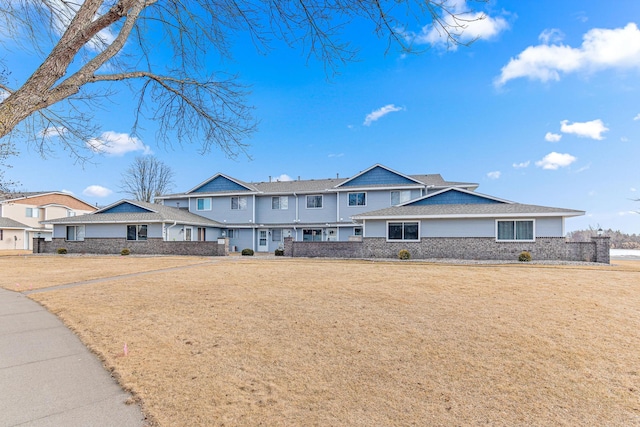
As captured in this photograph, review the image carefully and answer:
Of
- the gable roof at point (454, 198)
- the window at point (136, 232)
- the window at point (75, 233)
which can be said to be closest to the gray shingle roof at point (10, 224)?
the window at point (75, 233)

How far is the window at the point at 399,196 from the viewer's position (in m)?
28.0

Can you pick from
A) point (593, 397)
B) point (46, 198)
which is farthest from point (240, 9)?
point (46, 198)

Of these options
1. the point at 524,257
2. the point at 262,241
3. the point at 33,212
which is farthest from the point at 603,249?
the point at 33,212

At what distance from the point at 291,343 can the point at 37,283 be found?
1198 centimetres

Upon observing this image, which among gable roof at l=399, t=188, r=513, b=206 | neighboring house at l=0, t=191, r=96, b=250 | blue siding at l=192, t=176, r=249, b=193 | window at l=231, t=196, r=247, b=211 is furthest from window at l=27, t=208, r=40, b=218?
gable roof at l=399, t=188, r=513, b=206

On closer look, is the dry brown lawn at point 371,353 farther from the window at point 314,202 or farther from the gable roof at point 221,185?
the gable roof at point 221,185

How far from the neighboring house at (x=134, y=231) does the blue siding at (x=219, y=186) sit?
305cm

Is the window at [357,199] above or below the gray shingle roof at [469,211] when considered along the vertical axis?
above

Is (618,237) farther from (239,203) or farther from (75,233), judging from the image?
(75,233)

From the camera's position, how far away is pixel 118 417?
3.43 metres

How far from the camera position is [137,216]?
28188mm

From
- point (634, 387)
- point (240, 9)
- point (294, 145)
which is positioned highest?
point (294, 145)

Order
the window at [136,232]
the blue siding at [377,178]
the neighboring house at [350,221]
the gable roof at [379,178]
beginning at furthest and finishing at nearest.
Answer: the blue siding at [377,178], the gable roof at [379,178], the window at [136,232], the neighboring house at [350,221]

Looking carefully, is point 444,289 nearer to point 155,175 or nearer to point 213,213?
point 213,213
